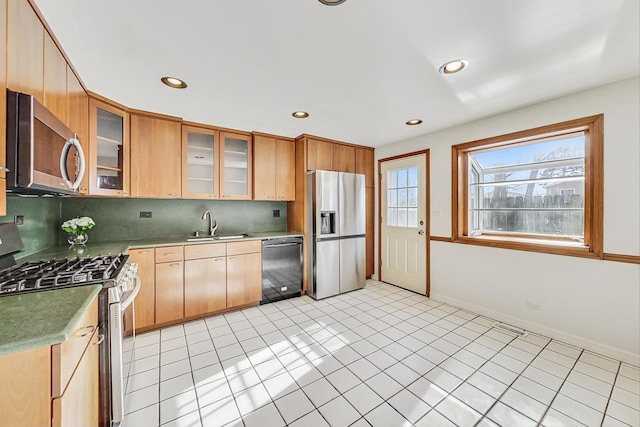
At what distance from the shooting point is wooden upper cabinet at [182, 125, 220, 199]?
3.10 meters

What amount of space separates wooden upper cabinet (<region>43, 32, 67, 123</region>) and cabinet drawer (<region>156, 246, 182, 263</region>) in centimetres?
140

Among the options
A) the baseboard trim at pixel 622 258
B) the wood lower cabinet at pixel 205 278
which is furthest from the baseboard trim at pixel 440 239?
the wood lower cabinet at pixel 205 278

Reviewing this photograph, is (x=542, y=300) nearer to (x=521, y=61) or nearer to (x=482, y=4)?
(x=521, y=61)

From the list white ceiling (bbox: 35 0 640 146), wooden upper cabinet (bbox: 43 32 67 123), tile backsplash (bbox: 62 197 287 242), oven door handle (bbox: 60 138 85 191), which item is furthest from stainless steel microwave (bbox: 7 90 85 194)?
tile backsplash (bbox: 62 197 287 242)

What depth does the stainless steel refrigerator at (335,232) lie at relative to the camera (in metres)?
3.61

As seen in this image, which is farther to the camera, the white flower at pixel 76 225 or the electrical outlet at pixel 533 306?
the electrical outlet at pixel 533 306

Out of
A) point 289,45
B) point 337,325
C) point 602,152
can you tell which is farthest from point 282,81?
point 602,152

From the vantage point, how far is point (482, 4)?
1.34 m

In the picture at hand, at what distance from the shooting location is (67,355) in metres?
0.91

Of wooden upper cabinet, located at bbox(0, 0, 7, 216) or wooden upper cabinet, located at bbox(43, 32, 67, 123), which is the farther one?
wooden upper cabinet, located at bbox(43, 32, 67, 123)

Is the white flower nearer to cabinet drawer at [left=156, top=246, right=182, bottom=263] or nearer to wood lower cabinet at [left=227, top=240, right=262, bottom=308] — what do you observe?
cabinet drawer at [left=156, top=246, right=182, bottom=263]

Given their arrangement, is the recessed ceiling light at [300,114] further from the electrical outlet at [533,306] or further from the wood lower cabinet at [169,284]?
the electrical outlet at [533,306]

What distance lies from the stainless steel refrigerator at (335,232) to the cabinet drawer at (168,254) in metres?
1.66

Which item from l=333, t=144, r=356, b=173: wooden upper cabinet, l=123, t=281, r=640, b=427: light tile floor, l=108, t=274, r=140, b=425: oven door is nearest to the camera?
l=108, t=274, r=140, b=425: oven door
